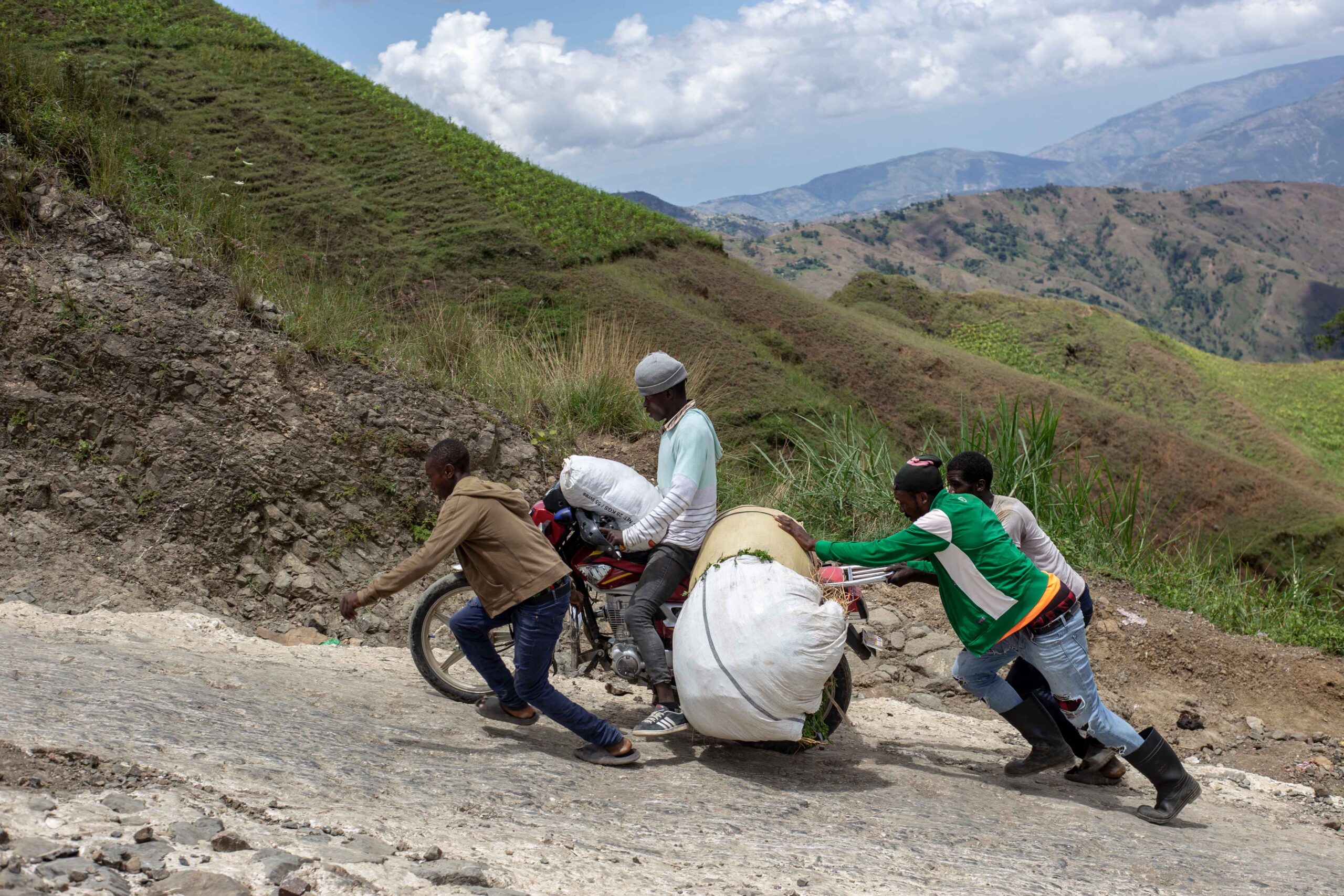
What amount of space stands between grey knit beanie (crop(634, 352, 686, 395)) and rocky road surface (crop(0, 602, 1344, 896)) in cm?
173

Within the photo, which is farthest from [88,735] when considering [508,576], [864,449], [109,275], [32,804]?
[864,449]

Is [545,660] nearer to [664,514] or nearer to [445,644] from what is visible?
[664,514]

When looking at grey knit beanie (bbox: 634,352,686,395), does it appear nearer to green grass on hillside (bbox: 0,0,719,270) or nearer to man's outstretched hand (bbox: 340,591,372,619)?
man's outstretched hand (bbox: 340,591,372,619)

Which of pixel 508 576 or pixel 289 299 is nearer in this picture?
pixel 508 576

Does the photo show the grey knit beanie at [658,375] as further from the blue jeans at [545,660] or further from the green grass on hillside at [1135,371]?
the green grass on hillside at [1135,371]

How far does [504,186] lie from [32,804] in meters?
14.1

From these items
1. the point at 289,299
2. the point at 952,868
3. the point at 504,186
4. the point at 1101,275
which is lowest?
the point at 952,868

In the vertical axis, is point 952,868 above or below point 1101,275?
below

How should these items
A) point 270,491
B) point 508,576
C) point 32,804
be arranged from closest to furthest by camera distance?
point 32,804, point 508,576, point 270,491

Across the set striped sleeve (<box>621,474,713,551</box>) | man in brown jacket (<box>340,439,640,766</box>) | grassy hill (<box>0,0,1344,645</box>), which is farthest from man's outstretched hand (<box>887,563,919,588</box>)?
grassy hill (<box>0,0,1344,645</box>)

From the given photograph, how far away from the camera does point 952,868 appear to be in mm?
3260

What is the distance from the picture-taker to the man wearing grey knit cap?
4.50m

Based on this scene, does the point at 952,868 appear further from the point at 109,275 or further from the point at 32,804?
the point at 109,275

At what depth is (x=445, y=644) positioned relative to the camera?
17.5 ft
